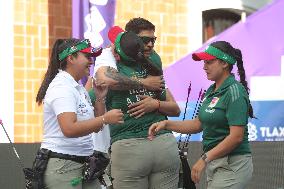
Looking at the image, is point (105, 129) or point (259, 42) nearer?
point (105, 129)

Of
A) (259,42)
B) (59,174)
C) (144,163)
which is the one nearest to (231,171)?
(144,163)

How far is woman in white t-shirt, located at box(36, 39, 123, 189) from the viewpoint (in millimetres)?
4738

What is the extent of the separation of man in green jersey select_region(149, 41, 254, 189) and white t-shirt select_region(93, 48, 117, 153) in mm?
628

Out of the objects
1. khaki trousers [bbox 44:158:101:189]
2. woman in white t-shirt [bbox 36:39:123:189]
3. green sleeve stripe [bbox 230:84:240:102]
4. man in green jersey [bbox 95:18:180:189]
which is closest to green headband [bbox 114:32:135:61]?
man in green jersey [bbox 95:18:180:189]

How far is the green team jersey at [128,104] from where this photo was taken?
546 cm

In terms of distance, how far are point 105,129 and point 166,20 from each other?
19.0 feet

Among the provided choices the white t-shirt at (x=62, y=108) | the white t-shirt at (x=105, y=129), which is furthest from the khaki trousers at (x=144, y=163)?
the white t-shirt at (x=62, y=108)

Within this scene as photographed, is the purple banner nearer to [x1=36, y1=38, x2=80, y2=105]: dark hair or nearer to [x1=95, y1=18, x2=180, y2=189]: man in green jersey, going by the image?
[x1=95, y1=18, x2=180, y2=189]: man in green jersey

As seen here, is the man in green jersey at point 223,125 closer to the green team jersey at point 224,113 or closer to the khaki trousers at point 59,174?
the green team jersey at point 224,113

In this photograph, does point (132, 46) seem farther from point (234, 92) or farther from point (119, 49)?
point (234, 92)

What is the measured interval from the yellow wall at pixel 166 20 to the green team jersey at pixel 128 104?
5.60 meters

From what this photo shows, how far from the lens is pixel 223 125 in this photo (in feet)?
16.2

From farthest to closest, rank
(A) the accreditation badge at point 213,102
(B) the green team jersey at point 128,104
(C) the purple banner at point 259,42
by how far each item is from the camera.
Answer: (C) the purple banner at point 259,42 → (B) the green team jersey at point 128,104 → (A) the accreditation badge at point 213,102

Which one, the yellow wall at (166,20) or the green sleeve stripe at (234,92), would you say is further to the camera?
the yellow wall at (166,20)
